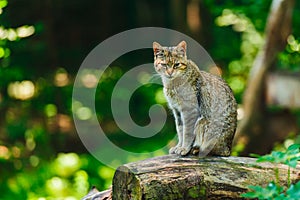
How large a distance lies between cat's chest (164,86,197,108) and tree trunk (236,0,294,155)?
2391mm

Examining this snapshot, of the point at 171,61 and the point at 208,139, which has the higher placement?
the point at 171,61

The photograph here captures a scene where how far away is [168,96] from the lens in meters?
3.95

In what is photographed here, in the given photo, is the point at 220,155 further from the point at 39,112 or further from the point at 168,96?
the point at 39,112

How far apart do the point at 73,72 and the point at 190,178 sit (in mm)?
6923

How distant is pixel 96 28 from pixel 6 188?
456 centimetres

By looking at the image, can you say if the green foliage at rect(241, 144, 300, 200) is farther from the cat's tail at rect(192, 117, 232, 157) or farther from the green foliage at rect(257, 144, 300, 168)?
the cat's tail at rect(192, 117, 232, 157)

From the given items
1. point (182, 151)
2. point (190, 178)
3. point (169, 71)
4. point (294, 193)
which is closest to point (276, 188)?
point (294, 193)

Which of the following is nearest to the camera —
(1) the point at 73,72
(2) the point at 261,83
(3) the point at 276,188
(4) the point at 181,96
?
(3) the point at 276,188

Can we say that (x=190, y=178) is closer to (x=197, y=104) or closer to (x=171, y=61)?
(x=197, y=104)

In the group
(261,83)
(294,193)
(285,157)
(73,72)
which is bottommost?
(294,193)

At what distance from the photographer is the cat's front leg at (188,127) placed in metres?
3.80

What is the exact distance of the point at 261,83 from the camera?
655 cm

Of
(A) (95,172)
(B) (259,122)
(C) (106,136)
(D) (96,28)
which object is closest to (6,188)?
(A) (95,172)

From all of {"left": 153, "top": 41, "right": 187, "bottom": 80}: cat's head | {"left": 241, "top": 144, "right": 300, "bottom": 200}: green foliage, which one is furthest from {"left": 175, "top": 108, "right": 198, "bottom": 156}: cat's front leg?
{"left": 241, "top": 144, "right": 300, "bottom": 200}: green foliage
